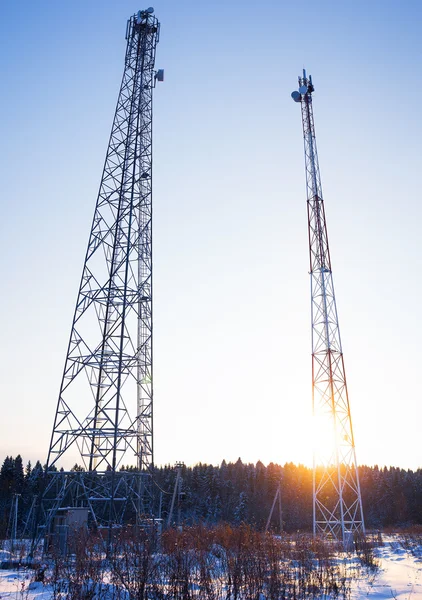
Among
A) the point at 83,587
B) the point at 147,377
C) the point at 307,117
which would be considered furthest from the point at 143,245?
the point at 83,587

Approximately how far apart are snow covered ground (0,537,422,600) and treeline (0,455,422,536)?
57053 millimetres

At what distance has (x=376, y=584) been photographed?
40.7ft

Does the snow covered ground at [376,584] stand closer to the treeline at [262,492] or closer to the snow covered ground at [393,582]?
the snow covered ground at [393,582]

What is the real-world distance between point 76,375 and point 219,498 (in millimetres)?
60217

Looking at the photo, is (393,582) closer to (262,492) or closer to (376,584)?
(376,584)

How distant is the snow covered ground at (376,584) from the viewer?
35.0 ft

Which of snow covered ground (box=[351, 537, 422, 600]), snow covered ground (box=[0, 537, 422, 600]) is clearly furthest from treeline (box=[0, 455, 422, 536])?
snow covered ground (box=[0, 537, 422, 600])

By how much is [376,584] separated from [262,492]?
7281 cm

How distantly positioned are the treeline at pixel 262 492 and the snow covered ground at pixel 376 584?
187ft

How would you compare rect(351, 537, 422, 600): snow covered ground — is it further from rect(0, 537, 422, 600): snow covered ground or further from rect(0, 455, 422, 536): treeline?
rect(0, 455, 422, 536): treeline

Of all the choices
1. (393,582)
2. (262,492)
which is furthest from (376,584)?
(262,492)

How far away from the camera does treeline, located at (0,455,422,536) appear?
72.1 metres

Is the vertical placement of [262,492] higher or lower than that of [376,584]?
higher

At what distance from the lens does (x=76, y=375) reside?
2336cm
